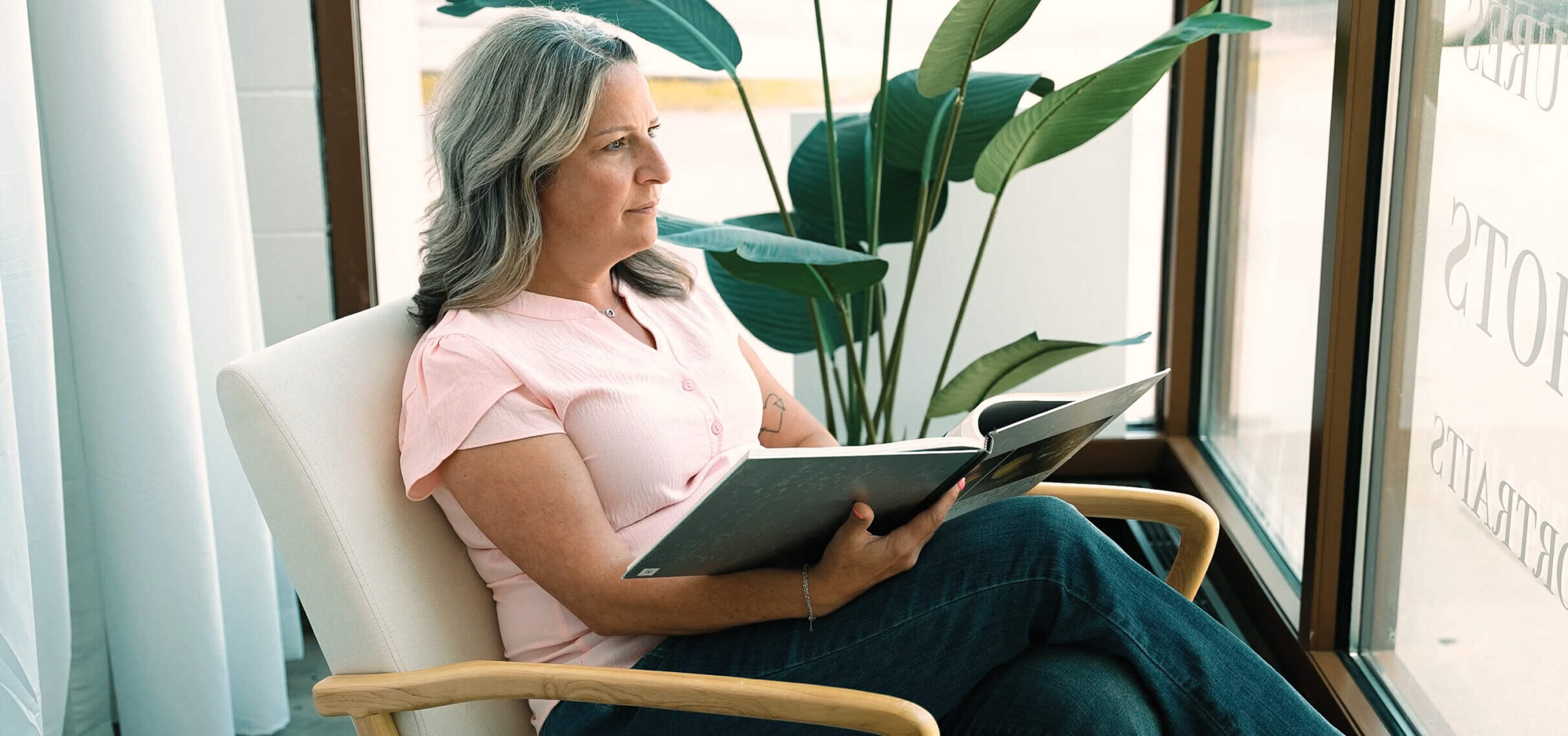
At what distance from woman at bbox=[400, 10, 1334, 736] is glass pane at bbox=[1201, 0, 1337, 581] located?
897mm

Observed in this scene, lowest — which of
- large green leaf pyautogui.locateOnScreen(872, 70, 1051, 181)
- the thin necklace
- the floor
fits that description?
the floor

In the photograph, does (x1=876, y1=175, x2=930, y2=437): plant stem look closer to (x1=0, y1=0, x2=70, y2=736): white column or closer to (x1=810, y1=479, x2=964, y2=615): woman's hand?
(x1=810, y1=479, x2=964, y2=615): woman's hand

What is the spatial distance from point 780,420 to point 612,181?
1.45 feet

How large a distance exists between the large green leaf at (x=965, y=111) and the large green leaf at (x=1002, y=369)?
0.29 metres

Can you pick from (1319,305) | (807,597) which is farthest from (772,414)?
(1319,305)

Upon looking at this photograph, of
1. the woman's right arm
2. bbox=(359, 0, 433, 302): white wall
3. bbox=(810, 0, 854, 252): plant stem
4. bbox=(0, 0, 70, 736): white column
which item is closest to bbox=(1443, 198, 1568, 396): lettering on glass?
the woman's right arm

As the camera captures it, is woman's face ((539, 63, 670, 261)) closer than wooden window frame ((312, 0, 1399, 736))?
Yes

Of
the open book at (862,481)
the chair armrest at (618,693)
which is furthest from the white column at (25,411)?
the open book at (862,481)

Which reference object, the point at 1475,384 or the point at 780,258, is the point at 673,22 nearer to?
the point at 780,258

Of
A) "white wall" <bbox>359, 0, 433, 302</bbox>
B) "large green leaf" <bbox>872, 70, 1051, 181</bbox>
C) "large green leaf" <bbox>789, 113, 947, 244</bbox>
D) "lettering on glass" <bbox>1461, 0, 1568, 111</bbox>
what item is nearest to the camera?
"lettering on glass" <bbox>1461, 0, 1568, 111</bbox>

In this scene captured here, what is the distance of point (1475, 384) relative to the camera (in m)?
1.46

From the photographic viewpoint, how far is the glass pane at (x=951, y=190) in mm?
2650

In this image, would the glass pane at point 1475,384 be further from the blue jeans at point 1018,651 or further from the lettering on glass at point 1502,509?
the blue jeans at point 1018,651

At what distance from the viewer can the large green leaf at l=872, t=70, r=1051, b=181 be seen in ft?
6.59
